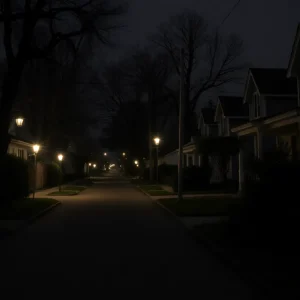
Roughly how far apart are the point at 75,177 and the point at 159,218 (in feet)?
167

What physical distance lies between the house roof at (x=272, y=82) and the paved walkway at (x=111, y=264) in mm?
14661

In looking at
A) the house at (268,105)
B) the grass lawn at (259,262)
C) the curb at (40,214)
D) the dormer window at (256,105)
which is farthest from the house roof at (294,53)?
the curb at (40,214)

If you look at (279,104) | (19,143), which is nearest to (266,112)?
(279,104)

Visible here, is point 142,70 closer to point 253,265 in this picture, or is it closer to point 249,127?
point 249,127

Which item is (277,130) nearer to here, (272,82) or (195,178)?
(272,82)

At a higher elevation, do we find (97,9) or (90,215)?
(97,9)

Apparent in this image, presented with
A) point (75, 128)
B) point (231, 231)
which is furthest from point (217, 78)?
point (231, 231)

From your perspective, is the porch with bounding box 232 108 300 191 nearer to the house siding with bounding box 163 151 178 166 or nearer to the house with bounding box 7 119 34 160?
the house with bounding box 7 119 34 160

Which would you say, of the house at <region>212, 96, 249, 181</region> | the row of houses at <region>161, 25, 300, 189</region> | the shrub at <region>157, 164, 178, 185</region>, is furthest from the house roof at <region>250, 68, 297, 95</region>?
the shrub at <region>157, 164, 178, 185</region>

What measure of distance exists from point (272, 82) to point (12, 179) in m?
16.0

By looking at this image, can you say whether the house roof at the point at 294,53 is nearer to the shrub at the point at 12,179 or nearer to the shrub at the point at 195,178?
the shrub at the point at 12,179

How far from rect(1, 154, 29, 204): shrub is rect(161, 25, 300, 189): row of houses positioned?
30.7 ft

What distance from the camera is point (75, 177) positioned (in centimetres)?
6762

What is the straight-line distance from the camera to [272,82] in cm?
2798
